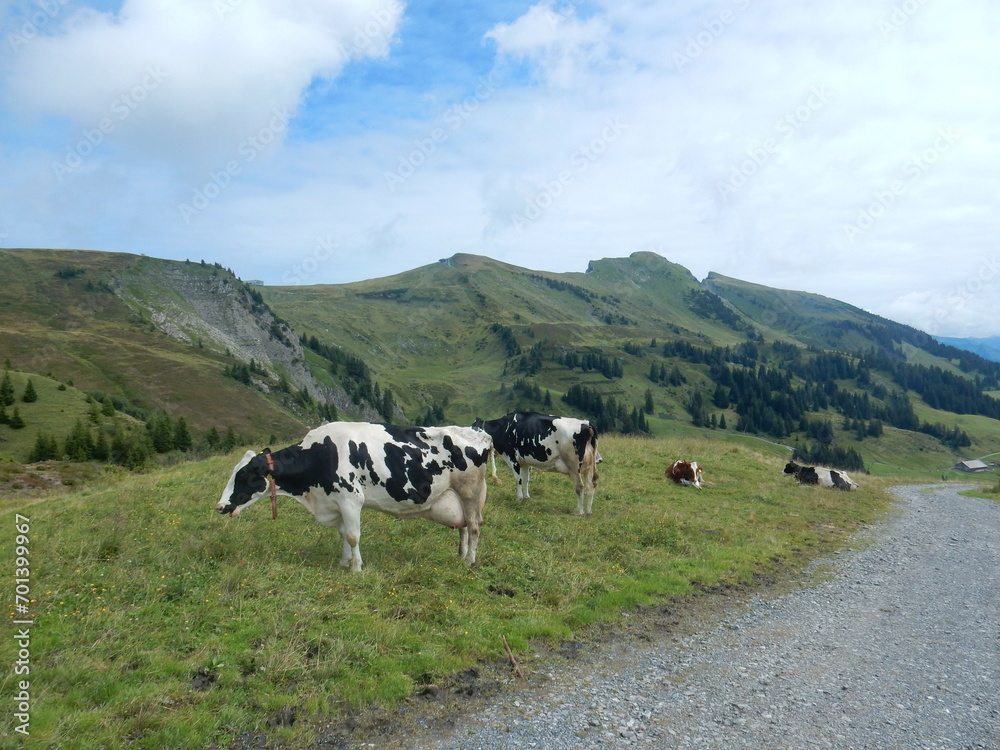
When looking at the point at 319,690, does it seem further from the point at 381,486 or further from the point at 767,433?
the point at 767,433

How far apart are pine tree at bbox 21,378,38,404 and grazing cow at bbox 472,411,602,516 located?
3353 inches

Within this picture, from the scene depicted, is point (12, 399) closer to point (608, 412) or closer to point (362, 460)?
point (362, 460)

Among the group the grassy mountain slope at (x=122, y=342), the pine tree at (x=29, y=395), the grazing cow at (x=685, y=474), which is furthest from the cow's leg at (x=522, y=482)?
the grassy mountain slope at (x=122, y=342)

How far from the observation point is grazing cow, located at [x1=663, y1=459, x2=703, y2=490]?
24.2 metres

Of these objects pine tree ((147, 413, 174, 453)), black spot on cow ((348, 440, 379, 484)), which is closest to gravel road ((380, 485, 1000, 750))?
black spot on cow ((348, 440, 379, 484))

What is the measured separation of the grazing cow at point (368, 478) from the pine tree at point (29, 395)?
8707 cm

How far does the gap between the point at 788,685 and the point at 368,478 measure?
8.18 meters

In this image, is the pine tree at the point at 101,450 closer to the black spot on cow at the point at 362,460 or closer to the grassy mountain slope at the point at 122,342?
the grassy mountain slope at the point at 122,342

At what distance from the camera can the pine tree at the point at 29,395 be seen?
250 ft

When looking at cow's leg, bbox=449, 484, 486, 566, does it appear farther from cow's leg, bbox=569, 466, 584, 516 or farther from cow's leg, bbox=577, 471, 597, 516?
cow's leg, bbox=577, 471, 597, 516

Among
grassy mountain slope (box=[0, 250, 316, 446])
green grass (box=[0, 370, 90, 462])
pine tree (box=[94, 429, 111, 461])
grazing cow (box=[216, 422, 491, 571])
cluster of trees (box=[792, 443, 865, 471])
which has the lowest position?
cluster of trees (box=[792, 443, 865, 471])

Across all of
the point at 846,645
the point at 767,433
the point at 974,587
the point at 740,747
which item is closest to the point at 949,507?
the point at 974,587

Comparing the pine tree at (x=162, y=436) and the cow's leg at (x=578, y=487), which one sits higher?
the cow's leg at (x=578, y=487)

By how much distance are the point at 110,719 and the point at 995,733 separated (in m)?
10.3
